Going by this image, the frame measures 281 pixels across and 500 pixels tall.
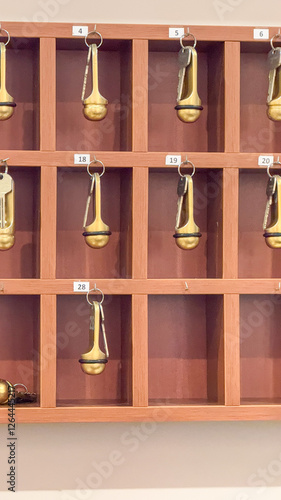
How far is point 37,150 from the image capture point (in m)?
1.77

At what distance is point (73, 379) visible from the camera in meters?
1.83

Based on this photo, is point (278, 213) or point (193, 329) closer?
point (278, 213)

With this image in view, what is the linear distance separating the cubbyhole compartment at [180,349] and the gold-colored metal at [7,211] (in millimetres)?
367

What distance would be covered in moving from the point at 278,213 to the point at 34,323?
59cm

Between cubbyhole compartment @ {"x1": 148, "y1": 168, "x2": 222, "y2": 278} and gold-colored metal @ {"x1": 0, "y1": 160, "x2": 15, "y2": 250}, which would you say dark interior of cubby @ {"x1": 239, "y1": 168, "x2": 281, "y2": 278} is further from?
gold-colored metal @ {"x1": 0, "y1": 160, "x2": 15, "y2": 250}

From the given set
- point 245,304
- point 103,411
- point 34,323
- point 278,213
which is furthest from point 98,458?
point 278,213

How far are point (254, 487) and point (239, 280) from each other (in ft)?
1.64

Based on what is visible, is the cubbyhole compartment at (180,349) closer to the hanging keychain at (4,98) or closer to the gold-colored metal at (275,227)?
the gold-colored metal at (275,227)

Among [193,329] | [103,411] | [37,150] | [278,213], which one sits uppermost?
[37,150]

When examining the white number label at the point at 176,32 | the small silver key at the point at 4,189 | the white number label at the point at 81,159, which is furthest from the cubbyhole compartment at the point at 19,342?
the white number label at the point at 176,32

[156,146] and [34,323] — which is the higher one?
[156,146]

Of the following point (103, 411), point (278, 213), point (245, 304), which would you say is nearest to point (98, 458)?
point (103, 411)

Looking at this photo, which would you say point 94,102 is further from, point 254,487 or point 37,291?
point 254,487

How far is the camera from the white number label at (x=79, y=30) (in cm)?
175
